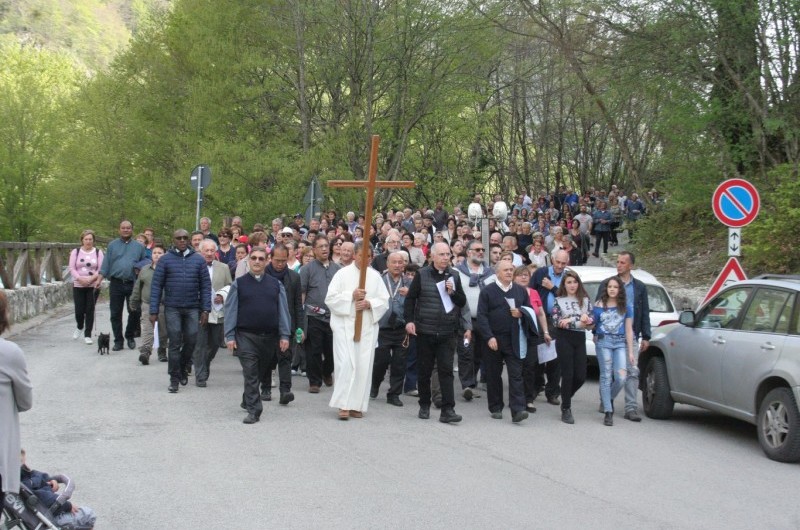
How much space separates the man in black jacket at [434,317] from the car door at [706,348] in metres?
2.45

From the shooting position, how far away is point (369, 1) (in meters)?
29.9

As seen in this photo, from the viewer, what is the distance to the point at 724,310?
10.5 m

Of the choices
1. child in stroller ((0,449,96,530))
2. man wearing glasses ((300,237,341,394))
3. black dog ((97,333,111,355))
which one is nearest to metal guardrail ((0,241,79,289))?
black dog ((97,333,111,355))

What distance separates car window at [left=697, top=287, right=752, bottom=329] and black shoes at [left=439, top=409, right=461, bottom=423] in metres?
2.79

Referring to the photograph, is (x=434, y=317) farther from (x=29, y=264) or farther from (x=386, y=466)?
(x=29, y=264)

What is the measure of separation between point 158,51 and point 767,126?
2364 centimetres

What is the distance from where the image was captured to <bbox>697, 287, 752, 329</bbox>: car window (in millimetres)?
10227

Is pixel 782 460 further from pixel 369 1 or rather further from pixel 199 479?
pixel 369 1

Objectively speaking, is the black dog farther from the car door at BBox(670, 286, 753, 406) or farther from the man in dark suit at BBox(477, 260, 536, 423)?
the car door at BBox(670, 286, 753, 406)

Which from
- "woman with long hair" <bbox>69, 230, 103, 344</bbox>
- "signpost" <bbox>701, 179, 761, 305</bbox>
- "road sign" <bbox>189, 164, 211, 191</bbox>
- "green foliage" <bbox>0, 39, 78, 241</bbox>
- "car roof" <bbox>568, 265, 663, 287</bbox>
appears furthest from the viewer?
"green foliage" <bbox>0, 39, 78, 241</bbox>

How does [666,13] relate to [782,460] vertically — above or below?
above

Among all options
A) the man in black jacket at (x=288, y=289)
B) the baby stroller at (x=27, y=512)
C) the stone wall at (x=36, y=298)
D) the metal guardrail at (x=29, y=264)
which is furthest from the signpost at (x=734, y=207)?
the metal guardrail at (x=29, y=264)

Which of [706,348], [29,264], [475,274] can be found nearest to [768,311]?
[706,348]

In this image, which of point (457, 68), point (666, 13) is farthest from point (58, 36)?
point (666, 13)
